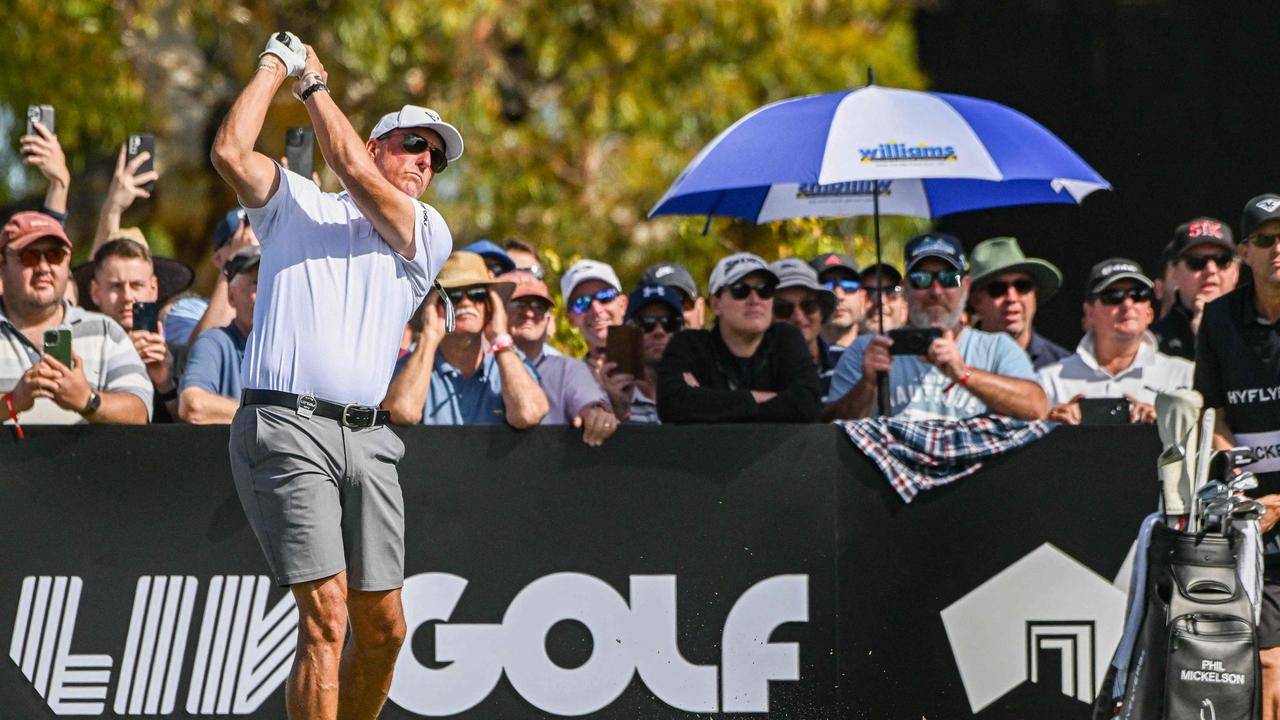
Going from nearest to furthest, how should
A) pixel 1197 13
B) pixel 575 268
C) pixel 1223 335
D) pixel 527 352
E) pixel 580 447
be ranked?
pixel 1223 335
pixel 580 447
pixel 527 352
pixel 575 268
pixel 1197 13

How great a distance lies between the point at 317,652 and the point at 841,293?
13.3 feet

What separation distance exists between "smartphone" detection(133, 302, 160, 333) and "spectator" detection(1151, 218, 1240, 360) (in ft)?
14.8

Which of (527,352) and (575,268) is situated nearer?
(527,352)

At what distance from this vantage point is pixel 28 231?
713cm

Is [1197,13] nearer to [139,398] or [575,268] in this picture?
[575,268]

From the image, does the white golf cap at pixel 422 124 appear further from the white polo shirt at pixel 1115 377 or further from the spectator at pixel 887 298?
the spectator at pixel 887 298

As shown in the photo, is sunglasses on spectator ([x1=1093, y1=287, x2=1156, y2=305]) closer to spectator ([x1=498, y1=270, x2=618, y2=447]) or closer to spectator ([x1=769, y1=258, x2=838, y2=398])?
spectator ([x1=769, y1=258, x2=838, y2=398])

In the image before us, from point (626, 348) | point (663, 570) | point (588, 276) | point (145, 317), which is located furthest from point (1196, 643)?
point (145, 317)

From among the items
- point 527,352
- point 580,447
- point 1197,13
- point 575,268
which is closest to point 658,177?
point 1197,13

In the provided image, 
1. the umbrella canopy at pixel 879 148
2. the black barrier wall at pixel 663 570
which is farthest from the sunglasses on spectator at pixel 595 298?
the black barrier wall at pixel 663 570

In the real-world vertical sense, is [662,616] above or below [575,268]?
below

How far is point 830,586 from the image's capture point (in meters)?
6.79

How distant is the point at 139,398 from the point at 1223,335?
4002 mm

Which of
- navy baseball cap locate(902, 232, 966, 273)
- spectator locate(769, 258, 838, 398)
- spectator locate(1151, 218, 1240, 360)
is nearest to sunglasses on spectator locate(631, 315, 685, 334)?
spectator locate(769, 258, 838, 398)
